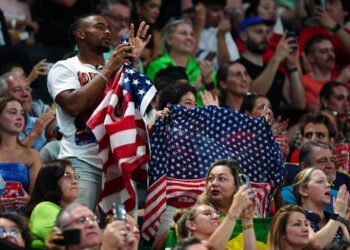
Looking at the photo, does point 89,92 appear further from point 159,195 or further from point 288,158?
point 288,158

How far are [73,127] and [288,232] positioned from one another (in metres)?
1.90

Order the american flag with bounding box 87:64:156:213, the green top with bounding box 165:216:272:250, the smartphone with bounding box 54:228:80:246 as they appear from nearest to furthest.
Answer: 1. the smartphone with bounding box 54:228:80:246
2. the american flag with bounding box 87:64:156:213
3. the green top with bounding box 165:216:272:250

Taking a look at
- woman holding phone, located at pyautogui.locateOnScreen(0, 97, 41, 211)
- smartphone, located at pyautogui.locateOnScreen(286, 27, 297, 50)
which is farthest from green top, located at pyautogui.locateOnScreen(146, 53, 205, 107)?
woman holding phone, located at pyautogui.locateOnScreen(0, 97, 41, 211)

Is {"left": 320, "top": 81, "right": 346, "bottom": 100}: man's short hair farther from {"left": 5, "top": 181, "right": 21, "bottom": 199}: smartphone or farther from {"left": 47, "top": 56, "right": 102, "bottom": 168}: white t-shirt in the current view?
{"left": 5, "top": 181, "right": 21, "bottom": 199}: smartphone

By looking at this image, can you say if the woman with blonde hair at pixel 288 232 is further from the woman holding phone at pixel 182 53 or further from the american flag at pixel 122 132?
the woman holding phone at pixel 182 53

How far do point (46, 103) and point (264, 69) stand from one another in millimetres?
2790

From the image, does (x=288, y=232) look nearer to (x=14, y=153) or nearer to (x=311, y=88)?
(x=14, y=153)

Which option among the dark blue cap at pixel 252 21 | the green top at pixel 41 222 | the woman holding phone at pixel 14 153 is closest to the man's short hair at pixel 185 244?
the green top at pixel 41 222

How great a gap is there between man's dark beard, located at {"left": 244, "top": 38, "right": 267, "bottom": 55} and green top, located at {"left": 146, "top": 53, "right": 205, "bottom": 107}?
80 centimetres

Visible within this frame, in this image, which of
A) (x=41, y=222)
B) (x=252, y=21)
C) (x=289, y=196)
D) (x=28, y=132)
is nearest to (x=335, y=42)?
(x=252, y=21)

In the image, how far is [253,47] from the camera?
10547mm

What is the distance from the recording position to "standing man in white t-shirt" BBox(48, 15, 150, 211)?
6297 millimetres

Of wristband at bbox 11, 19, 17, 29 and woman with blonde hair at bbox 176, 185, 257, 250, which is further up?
wristband at bbox 11, 19, 17, 29

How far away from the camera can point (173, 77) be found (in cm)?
905
